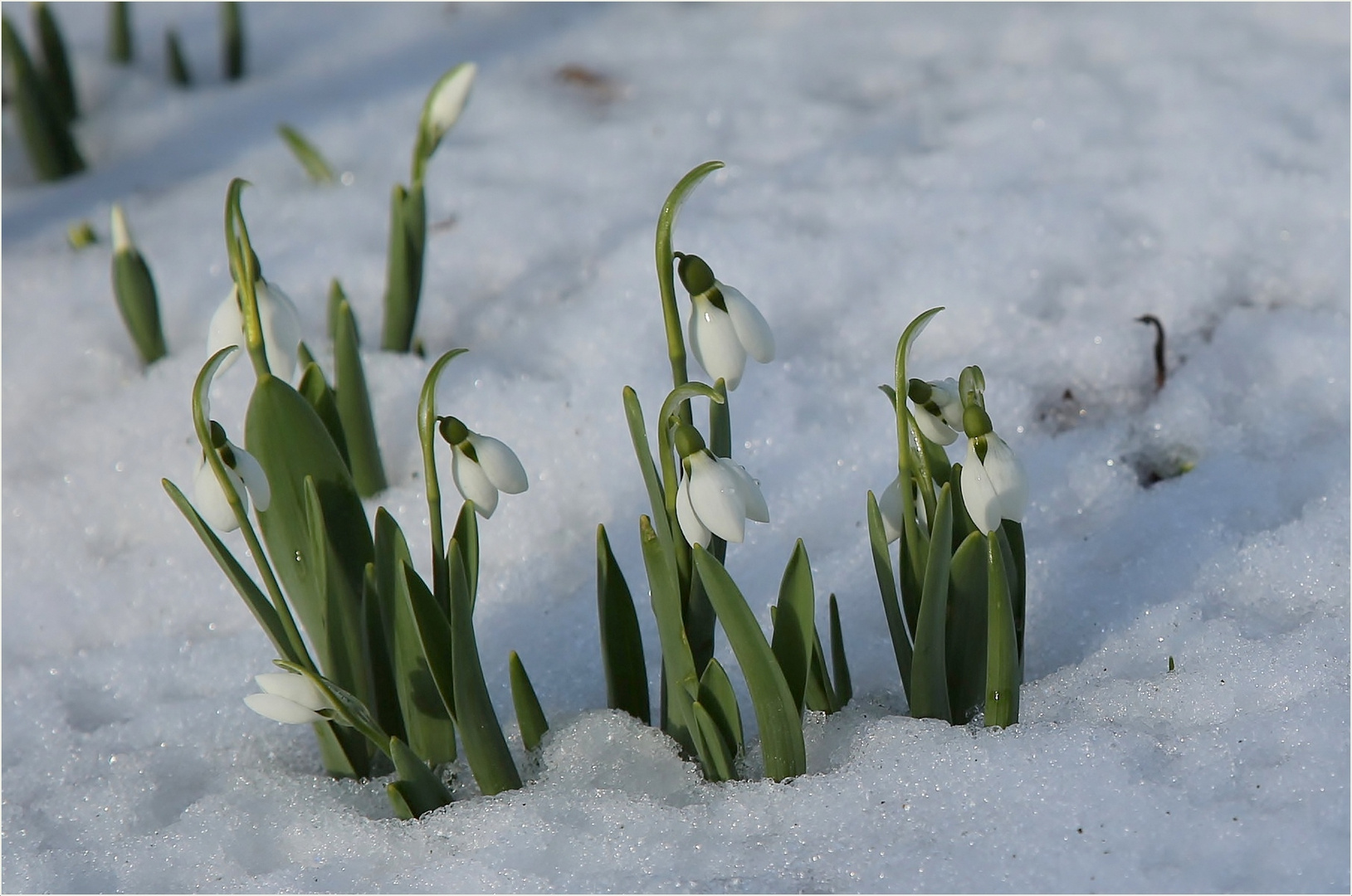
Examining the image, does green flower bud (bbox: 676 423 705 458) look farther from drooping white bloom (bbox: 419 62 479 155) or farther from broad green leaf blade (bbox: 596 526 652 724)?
drooping white bloom (bbox: 419 62 479 155)

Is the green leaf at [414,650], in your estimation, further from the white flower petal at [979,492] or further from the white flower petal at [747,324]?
the white flower petal at [979,492]

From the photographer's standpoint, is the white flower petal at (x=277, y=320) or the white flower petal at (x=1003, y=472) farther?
the white flower petal at (x=277, y=320)

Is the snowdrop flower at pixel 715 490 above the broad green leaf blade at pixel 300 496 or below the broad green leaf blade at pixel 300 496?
above

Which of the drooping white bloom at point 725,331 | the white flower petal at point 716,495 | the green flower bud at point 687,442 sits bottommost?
the white flower petal at point 716,495

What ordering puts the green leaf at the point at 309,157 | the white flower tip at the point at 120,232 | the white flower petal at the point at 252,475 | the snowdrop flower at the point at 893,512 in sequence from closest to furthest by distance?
the white flower petal at the point at 252,475 < the snowdrop flower at the point at 893,512 < the white flower tip at the point at 120,232 < the green leaf at the point at 309,157

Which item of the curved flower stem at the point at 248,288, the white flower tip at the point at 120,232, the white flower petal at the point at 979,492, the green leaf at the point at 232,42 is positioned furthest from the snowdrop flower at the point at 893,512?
the green leaf at the point at 232,42

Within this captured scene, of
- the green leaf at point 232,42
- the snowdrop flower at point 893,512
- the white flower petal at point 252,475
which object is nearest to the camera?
the white flower petal at point 252,475

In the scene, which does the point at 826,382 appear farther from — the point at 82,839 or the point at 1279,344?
the point at 82,839
